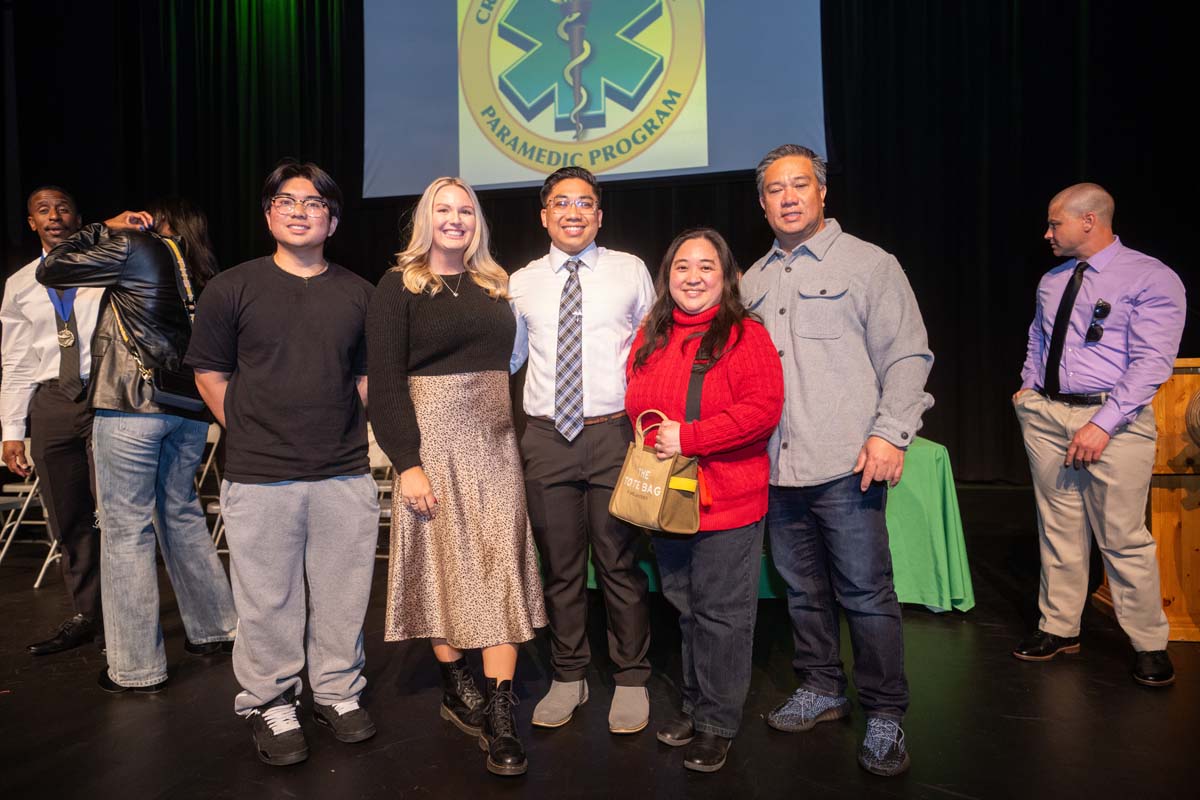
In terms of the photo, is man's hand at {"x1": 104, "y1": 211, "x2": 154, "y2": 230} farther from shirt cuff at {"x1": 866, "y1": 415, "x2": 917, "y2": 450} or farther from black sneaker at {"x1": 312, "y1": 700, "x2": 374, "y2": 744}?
shirt cuff at {"x1": 866, "y1": 415, "x2": 917, "y2": 450}

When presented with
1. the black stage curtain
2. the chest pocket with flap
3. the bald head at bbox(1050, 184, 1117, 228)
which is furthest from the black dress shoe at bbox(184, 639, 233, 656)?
the black stage curtain

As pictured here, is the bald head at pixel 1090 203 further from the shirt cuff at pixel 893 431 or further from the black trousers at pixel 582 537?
the black trousers at pixel 582 537

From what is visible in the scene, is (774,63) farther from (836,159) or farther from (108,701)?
(108,701)

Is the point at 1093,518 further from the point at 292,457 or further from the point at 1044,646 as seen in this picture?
the point at 292,457

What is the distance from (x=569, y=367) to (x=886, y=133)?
14.6ft

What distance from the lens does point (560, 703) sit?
2432mm

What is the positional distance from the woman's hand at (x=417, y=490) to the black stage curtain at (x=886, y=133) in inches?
168

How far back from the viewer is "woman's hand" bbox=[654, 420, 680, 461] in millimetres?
1986

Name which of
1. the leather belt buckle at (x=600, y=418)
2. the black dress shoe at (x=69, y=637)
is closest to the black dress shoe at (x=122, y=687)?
the black dress shoe at (x=69, y=637)

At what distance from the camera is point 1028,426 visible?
302 cm

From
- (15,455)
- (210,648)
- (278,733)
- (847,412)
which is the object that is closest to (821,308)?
(847,412)

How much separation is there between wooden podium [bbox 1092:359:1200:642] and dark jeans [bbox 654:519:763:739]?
2.11 m

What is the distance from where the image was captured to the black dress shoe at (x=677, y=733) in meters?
2.24

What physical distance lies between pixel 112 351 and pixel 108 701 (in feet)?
4.01
